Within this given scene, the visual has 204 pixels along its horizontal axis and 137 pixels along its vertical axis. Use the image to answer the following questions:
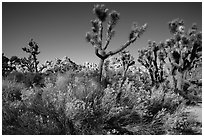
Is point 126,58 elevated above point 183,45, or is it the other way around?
point 183,45

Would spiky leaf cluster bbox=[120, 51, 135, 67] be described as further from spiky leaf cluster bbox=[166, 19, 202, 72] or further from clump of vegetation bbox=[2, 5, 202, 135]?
clump of vegetation bbox=[2, 5, 202, 135]

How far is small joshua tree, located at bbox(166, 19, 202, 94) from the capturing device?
358 inches

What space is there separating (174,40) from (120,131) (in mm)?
6715

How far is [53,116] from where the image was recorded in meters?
4.48

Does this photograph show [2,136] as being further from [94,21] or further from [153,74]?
[153,74]

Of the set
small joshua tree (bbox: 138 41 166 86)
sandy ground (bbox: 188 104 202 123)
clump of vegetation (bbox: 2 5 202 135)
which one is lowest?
sandy ground (bbox: 188 104 202 123)

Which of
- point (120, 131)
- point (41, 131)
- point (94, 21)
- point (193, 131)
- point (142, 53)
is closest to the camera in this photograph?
point (41, 131)

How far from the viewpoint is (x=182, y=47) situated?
9.53 metres

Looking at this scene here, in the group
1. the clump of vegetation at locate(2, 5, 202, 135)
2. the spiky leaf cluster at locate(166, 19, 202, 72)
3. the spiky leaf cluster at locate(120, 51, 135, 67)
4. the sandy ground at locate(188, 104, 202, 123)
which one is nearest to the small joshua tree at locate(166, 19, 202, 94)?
the spiky leaf cluster at locate(166, 19, 202, 72)

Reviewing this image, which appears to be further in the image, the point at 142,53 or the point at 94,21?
the point at 142,53

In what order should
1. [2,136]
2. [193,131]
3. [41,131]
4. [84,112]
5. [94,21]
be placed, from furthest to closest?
[94,21] → [193,131] → [84,112] → [41,131] → [2,136]

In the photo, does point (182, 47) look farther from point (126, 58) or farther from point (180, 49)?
point (126, 58)

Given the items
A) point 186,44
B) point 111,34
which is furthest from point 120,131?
point 186,44

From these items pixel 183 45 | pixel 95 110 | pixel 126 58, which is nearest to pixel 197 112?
pixel 183 45
